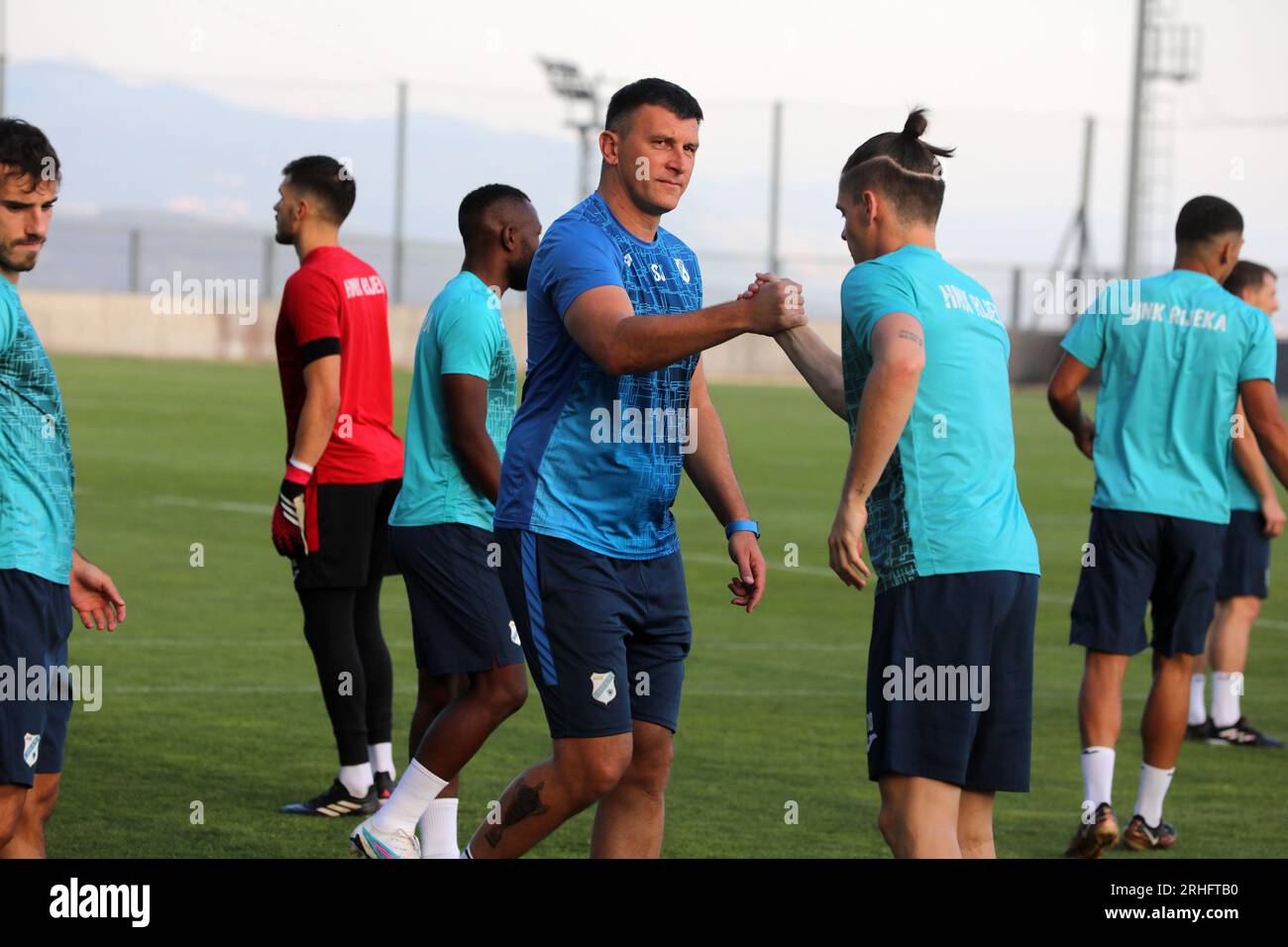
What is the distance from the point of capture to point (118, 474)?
824 inches

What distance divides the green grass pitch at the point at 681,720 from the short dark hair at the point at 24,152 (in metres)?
2.69

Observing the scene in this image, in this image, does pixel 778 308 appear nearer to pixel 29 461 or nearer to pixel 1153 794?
pixel 29 461

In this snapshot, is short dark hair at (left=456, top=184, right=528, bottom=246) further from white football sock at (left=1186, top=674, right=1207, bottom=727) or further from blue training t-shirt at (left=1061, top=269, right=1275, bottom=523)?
white football sock at (left=1186, top=674, right=1207, bottom=727)

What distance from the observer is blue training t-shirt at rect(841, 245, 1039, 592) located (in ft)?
16.4

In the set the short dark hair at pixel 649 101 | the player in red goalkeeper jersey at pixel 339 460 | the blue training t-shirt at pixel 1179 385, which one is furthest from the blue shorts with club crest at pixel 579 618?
the blue training t-shirt at pixel 1179 385

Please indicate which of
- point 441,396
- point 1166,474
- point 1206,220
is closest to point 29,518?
point 441,396

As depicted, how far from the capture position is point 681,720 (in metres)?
9.41

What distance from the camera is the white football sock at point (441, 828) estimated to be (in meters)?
6.52

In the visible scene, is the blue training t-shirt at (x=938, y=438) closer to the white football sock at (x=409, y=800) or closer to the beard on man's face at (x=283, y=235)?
the white football sock at (x=409, y=800)

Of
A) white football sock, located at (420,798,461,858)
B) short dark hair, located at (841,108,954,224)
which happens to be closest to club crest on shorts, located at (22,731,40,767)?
white football sock, located at (420,798,461,858)

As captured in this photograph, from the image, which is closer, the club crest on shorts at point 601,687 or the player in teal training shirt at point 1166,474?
the club crest on shorts at point 601,687

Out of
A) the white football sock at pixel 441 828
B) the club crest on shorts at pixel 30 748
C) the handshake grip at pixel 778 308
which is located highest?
the handshake grip at pixel 778 308

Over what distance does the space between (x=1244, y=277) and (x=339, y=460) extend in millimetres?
4350
